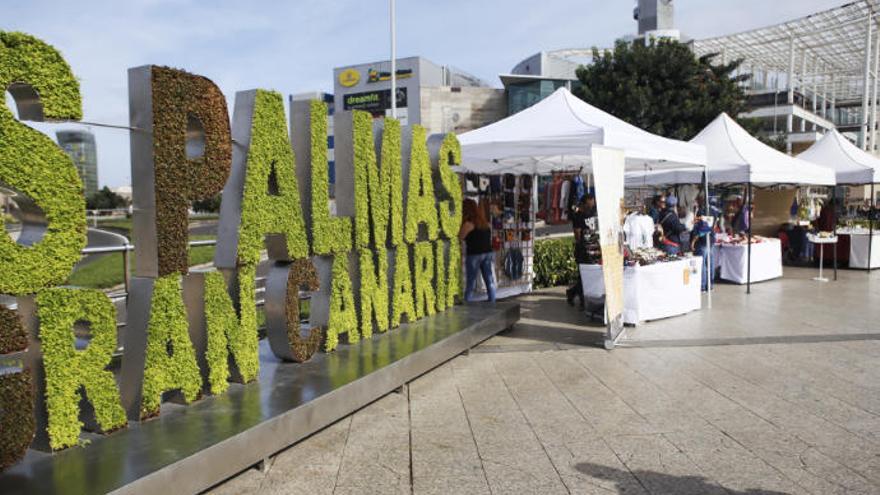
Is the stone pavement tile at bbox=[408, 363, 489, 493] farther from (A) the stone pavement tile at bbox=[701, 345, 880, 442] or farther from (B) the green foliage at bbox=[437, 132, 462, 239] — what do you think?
(A) the stone pavement tile at bbox=[701, 345, 880, 442]

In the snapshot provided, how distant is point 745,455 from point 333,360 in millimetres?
3437

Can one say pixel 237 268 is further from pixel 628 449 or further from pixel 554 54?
pixel 554 54

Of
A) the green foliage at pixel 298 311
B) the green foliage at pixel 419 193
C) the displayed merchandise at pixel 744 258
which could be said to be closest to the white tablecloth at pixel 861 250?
the displayed merchandise at pixel 744 258

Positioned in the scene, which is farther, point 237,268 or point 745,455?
point 237,268

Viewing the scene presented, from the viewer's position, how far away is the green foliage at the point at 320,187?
19.4 feet

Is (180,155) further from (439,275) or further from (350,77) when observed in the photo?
(350,77)

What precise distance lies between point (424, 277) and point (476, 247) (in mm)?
1925

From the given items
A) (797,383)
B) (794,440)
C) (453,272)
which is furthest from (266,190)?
(797,383)

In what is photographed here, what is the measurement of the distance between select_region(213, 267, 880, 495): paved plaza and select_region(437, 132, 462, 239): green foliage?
167 centimetres

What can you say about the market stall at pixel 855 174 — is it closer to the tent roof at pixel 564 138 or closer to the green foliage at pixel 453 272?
the tent roof at pixel 564 138

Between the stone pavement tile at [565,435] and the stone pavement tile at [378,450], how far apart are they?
3.42 ft

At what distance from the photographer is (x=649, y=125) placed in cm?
2722

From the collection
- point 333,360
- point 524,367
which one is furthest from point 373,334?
point 524,367

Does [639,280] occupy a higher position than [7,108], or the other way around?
[7,108]
